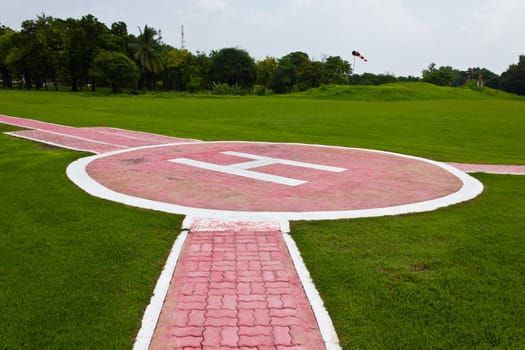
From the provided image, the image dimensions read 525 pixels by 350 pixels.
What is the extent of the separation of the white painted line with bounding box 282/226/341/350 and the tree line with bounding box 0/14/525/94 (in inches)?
2158

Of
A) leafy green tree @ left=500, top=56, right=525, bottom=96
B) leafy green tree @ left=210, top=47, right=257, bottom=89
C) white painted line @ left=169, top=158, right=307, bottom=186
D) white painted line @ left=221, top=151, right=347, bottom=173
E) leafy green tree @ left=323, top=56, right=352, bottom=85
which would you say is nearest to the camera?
white painted line @ left=169, top=158, right=307, bottom=186

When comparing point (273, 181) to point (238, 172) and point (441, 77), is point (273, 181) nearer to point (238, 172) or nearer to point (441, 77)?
point (238, 172)

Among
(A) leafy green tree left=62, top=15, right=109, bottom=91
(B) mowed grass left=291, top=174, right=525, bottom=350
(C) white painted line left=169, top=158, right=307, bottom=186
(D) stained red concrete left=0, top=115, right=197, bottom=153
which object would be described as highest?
(A) leafy green tree left=62, top=15, right=109, bottom=91

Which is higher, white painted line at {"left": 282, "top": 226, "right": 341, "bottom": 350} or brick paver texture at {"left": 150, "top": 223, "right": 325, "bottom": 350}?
white painted line at {"left": 282, "top": 226, "right": 341, "bottom": 350}

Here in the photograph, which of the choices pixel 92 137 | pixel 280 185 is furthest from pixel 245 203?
pixel 92 137

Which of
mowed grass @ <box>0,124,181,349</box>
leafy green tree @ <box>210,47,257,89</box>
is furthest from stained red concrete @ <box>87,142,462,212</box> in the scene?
leafy green tree @ <box>210,47,257,89</box>

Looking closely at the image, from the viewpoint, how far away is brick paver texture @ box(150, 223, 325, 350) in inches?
119

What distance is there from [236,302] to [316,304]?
2.16 feet

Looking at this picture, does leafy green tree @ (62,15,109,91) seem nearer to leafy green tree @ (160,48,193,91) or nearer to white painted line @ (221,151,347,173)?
leafy green tree @ (160,48,193,91)

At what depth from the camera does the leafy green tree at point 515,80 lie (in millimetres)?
78188

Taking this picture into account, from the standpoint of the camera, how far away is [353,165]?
30.6 feet

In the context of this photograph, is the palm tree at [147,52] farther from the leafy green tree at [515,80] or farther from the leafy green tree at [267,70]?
the leafy green tree at [515,80]

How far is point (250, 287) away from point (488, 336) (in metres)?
1.89

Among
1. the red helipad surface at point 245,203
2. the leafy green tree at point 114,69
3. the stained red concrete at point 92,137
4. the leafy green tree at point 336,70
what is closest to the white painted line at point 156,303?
the red helipad surface at point 245,203
